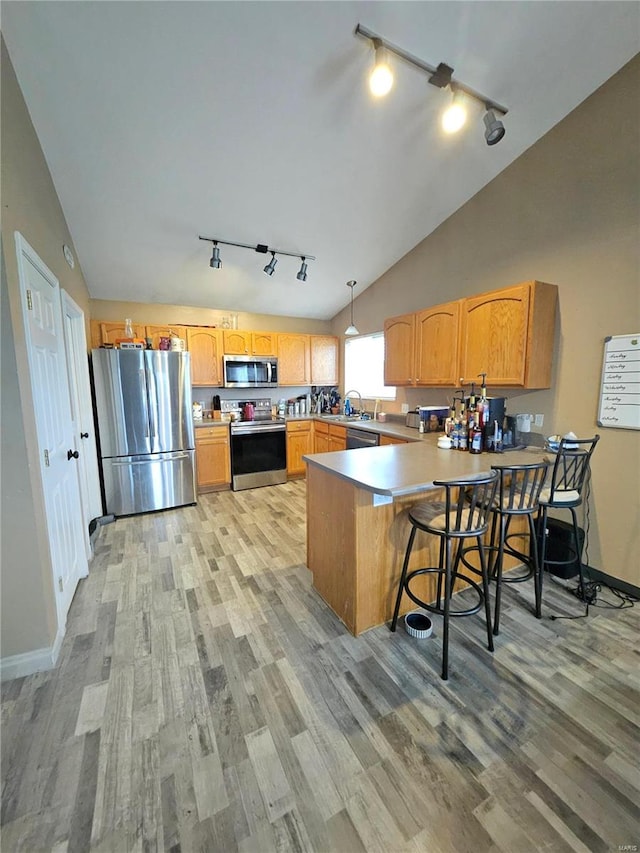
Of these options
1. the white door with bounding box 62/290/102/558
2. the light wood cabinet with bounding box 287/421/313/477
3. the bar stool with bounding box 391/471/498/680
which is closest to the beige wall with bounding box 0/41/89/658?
the white door with bounding box 62/290/102/558

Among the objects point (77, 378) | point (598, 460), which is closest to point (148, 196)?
point (77, 378)

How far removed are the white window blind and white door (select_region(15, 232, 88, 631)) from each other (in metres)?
3.43

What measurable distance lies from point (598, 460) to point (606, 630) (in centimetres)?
107

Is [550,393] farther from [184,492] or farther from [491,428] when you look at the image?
[184,492]

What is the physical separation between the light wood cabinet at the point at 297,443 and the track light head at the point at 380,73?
3.55 metres

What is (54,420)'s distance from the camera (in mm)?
2066

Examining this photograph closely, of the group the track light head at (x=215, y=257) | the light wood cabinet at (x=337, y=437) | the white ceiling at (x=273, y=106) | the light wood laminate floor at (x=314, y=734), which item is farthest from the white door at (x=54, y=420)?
the light wood cabinet at (x=337, y=437)

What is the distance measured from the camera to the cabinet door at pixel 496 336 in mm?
2480

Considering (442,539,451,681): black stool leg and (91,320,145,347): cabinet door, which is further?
(91,320,145,347): cabinet door

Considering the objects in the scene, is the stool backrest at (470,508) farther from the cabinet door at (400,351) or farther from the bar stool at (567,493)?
the cabinet door at (400,351)

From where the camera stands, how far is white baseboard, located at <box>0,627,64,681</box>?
163 cm

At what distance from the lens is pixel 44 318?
2002 millimetres

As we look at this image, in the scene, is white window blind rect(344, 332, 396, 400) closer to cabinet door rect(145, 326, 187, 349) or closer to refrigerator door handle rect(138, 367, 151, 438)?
cabinet door rect(145, 326, 187, 349)

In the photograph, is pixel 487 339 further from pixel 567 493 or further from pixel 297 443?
pixel 297 443
